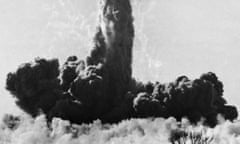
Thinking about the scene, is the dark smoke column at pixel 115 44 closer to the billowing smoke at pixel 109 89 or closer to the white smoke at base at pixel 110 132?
A: the billowing smoke at pixel 109 89

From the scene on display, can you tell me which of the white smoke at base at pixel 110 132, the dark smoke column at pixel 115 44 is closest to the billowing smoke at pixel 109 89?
the dark smoke column at pixel 115 44

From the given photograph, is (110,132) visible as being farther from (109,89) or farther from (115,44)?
(115,44)

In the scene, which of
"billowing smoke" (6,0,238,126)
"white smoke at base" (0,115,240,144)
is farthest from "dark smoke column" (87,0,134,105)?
"white smoke at base" (0,115,240,144)

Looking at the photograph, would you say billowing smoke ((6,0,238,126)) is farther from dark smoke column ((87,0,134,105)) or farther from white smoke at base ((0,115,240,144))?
white smoke at base ((0,115,240,144))

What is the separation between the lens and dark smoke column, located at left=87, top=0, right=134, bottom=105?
17838cm

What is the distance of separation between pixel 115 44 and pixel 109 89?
1516cm

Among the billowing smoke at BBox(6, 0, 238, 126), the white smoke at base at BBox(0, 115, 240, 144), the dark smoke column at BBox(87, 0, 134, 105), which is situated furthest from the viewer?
the dark smoke column at BBox(87, 0, 134, 105)

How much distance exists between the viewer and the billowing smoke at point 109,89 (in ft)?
554

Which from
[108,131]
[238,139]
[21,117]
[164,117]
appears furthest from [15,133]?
[238,139]

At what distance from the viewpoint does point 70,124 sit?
167 meters

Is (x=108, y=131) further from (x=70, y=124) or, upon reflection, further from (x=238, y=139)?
(x=238, y=139)

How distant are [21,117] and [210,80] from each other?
63.1m

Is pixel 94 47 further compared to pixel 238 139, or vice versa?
pixel 94 47

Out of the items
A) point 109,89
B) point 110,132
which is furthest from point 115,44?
point 110,132
